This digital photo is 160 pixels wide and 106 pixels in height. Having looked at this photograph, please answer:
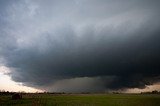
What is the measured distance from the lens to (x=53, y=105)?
5534cm

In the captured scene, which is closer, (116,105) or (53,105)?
(53,105)

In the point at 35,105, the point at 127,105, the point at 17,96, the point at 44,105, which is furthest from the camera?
the point at 17,96

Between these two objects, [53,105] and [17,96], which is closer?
[53,105]

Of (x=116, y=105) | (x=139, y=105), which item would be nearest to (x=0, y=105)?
(x=116, y=105)

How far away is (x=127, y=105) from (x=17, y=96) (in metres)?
43.4

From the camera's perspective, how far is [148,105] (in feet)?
184

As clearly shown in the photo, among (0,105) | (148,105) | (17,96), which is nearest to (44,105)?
(0,105)

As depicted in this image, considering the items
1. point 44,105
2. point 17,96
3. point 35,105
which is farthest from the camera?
point 17,96

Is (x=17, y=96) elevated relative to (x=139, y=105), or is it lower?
elevated

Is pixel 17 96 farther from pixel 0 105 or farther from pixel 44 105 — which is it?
pixel 44 105

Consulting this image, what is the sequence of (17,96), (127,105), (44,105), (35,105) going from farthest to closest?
1. (17,96)
2. (127,105)
3. (44,105)
4. (35,105)

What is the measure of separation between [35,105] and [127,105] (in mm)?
22454

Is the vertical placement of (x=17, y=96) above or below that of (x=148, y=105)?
above

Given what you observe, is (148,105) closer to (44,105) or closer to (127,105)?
(127,105)
